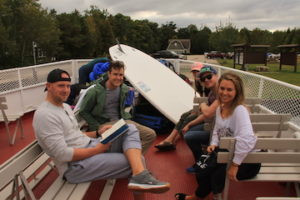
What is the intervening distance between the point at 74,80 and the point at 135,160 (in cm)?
639

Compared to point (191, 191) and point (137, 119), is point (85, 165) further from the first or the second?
point (137, 119)

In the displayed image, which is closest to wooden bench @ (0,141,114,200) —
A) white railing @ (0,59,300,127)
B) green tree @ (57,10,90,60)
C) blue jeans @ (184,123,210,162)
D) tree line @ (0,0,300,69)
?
blue jeans @ (184,123,210,162)

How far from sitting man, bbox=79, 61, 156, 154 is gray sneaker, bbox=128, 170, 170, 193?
3.62ft

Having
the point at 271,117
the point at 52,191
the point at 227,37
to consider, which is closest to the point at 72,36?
the point at 227,37

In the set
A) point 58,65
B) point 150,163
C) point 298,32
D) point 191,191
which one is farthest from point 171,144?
point 298,32

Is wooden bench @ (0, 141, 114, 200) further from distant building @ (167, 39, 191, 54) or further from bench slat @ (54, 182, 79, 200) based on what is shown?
distant building @ (167, 39, 191, 54)

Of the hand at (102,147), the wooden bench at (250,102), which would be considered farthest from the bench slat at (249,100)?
the hand at (102,147)

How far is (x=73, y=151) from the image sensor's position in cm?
220

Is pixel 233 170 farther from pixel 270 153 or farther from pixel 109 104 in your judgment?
pixel 109 104

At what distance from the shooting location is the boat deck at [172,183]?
10.0 feet

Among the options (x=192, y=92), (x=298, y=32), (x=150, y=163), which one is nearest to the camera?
(x=150, y=163)

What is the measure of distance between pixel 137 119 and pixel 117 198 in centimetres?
237

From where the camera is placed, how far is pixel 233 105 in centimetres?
260

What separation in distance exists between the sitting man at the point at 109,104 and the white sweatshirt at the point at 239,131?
0.92 metres
